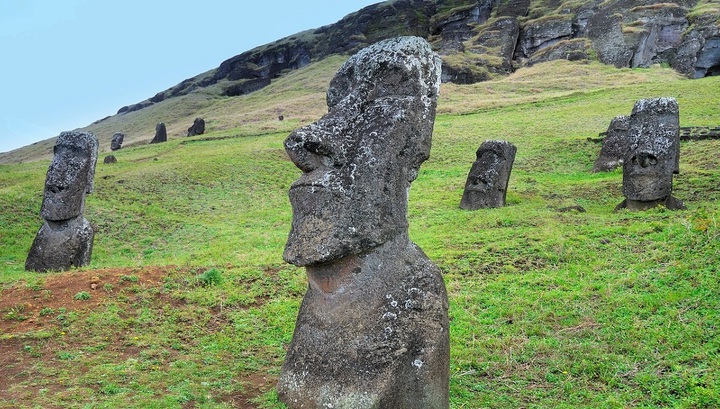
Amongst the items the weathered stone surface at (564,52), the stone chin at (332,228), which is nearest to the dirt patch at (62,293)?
the stone chin at (332,228)

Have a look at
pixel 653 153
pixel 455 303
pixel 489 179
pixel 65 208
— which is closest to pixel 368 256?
pixel 455 303

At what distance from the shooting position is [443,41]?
94.1 meters

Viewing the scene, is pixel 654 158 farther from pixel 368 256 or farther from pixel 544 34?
pixel 544 34

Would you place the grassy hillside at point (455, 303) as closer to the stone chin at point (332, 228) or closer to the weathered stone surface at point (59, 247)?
the weathered stone surface at point (59, 247)

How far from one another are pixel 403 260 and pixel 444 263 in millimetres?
5740

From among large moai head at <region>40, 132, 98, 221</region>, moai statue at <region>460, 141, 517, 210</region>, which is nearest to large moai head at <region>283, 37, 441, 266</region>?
large moai head at <region>40, 132, 98, 221</region>

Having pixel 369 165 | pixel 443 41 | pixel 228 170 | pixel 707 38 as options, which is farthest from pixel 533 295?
pixel 443 41

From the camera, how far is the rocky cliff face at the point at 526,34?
62406mm

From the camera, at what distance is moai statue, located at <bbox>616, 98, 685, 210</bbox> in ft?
48.6

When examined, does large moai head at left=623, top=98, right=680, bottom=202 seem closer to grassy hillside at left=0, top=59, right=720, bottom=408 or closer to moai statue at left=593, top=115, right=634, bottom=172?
grassy hillside at left=0, top=59, right=720, bottom=408

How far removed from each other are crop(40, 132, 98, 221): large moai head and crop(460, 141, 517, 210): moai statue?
35.7ft

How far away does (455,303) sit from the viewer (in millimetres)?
8812

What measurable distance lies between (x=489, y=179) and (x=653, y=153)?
481 cm

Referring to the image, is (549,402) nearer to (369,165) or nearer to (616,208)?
(369,165)
